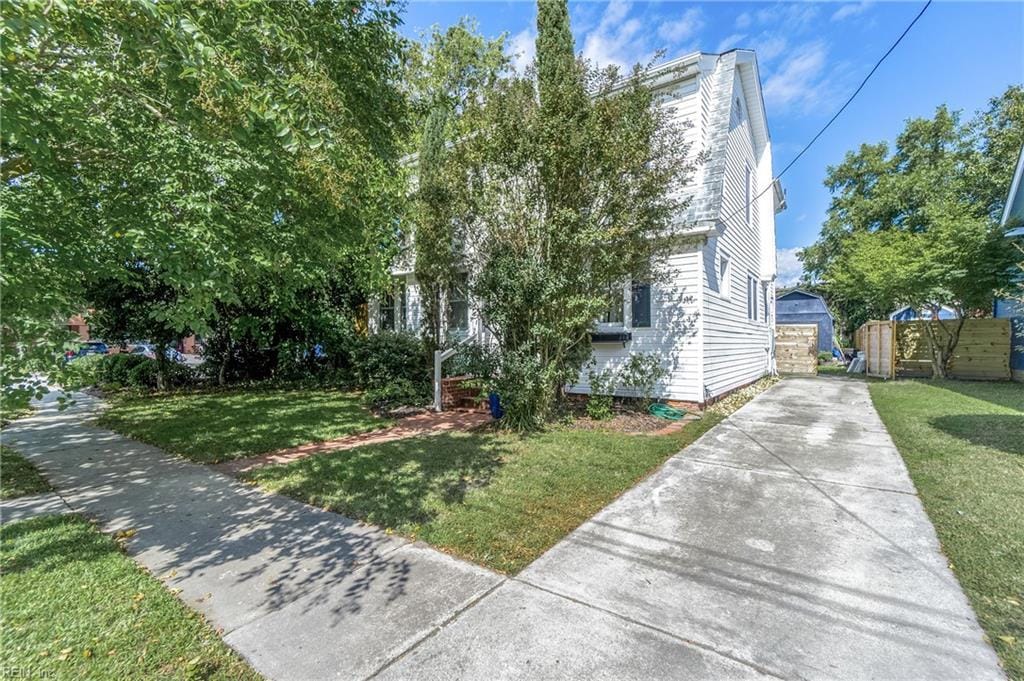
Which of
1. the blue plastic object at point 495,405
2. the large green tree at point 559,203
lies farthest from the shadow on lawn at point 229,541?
the blue plastic object at point 495,405

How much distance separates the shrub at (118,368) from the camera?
12.6m

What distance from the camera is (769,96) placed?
12234mm

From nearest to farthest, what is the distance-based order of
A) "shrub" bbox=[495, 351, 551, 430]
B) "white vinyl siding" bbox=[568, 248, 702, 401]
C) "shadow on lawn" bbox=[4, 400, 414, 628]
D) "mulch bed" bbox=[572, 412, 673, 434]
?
"shadow on lawn" bbox=[4, 400, 414, 628] < "shrub" bbox=[495, 351, 551, 430] < "mulch bed" bbox=[572, 412, 673, 434] < "white vinyl siding" bbox=[568, 248, 702, 401]

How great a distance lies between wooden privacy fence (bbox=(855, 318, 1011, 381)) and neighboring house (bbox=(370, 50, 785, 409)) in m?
7.17

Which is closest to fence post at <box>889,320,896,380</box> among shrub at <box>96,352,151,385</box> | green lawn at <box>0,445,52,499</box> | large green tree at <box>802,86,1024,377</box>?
large green tree at <box>802,86,1024,377</box>

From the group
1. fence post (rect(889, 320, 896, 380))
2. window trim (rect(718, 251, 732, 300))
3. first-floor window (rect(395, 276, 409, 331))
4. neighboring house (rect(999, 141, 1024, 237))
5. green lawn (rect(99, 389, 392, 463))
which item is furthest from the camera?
fence post (rect(889, 320, 896, 380))

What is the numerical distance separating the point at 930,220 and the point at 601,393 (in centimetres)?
1513

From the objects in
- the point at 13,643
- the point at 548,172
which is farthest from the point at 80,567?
the point at 548,172

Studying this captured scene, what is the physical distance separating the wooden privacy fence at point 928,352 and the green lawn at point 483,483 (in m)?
12.9

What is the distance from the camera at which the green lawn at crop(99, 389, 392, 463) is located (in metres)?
6.12

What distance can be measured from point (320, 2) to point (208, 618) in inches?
228

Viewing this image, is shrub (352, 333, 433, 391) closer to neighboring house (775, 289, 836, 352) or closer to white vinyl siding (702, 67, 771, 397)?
white vinyl siding (702, 67, 771, 397)

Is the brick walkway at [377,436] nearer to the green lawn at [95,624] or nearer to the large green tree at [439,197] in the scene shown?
the green lawn at [95,624]

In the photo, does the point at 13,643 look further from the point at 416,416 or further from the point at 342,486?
the point at 416,416
